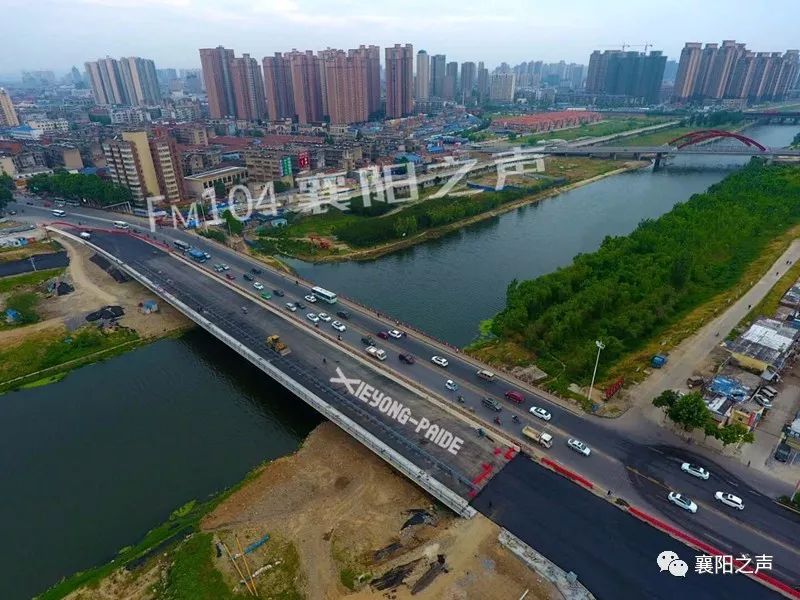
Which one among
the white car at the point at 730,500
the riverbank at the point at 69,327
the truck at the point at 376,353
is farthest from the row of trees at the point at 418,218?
the white car at the point at 730,500

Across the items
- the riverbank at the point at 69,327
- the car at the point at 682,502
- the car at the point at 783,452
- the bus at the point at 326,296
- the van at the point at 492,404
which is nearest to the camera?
the car at the point at 682,502

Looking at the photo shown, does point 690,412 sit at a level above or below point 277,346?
above

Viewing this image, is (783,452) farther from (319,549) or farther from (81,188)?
(81,188)

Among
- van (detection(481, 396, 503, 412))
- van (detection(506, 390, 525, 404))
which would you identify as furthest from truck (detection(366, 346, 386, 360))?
van (detection(506, 390, 525, 404))

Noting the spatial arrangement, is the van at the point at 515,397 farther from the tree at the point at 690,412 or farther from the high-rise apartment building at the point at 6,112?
the high-rise apartment building at the point at 6,112

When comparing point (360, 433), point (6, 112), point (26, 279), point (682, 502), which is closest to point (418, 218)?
point (360, 433)

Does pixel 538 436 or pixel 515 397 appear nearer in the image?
pixel 538 436
